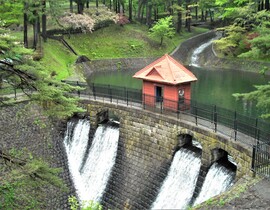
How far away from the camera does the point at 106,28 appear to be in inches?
2302

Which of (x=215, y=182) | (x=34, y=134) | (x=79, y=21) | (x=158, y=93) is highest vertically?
(x=79, y=21)

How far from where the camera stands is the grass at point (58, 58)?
132 feet

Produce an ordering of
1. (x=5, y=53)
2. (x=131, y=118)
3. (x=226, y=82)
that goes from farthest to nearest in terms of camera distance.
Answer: (x=226, y=82)
(x=131, y=118)
(x=5, y=53)

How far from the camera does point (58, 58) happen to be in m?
46.0

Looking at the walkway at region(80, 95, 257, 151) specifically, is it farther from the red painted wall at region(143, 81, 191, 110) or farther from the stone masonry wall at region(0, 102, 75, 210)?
the stone masonry wall at region(0, 102, 75, 210)

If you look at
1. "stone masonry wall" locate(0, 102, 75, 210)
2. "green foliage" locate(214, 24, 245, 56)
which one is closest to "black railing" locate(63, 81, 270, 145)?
"stone masonry wall" locate(0, 102, 75, 210)

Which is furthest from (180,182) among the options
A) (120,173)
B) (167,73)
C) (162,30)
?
(162,30)

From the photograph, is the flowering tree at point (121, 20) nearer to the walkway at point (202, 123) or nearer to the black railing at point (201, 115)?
the black railing at point (201, 115)

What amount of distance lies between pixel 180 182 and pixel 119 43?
1580 inches

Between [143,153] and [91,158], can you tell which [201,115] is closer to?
[143,153]

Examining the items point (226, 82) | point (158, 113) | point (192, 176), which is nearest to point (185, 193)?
point (192, 176)

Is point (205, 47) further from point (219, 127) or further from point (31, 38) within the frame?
point (219, 127)

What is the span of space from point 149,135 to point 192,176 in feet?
13.4

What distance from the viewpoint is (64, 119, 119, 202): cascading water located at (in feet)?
74.4
